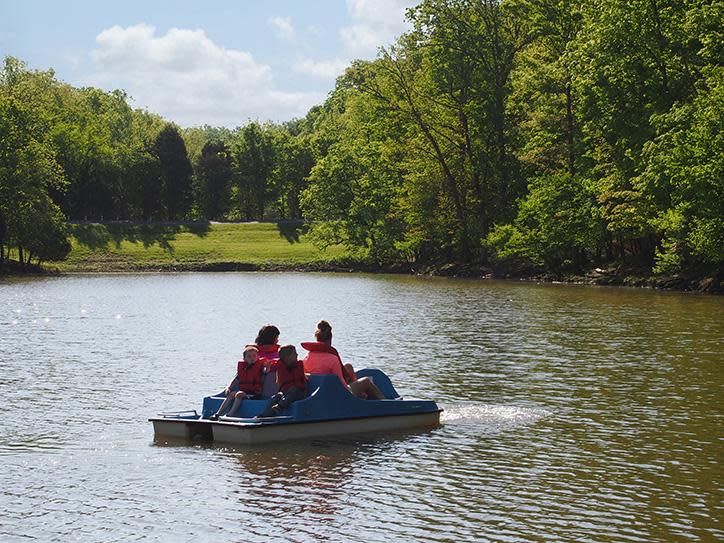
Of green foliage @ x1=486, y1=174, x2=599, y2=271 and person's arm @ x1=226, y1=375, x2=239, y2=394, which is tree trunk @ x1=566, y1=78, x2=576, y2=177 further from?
person's arm @ x1=226, y1=375, x2=239, y2=394

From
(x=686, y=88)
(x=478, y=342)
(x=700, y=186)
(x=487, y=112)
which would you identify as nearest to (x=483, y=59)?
(x=487, y=112)

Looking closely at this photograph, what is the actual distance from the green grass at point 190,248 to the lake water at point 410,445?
2199 inches

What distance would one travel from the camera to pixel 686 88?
50969mm

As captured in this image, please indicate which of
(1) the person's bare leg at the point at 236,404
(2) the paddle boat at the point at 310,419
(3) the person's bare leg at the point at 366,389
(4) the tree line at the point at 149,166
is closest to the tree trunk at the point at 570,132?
(3) the person's bare leg at the point at 366,389

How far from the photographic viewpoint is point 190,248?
9912cm

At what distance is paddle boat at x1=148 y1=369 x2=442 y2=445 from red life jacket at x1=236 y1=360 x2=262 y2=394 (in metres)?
0.40

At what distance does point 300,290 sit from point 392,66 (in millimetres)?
25219

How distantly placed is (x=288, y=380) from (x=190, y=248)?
8382 cm

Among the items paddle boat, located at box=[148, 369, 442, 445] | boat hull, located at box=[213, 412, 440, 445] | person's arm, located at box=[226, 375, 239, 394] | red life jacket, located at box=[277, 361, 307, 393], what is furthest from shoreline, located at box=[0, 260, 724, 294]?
person's arm, located at box=[226, 375, 239, 394]

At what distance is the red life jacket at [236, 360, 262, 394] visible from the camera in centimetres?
1717

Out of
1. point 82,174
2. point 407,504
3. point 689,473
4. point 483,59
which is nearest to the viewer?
point 407,504

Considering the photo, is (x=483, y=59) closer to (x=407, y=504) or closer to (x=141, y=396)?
(x=141, y=396)

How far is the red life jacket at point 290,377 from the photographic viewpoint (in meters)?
17.0

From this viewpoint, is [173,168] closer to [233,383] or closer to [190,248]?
[190,248]
